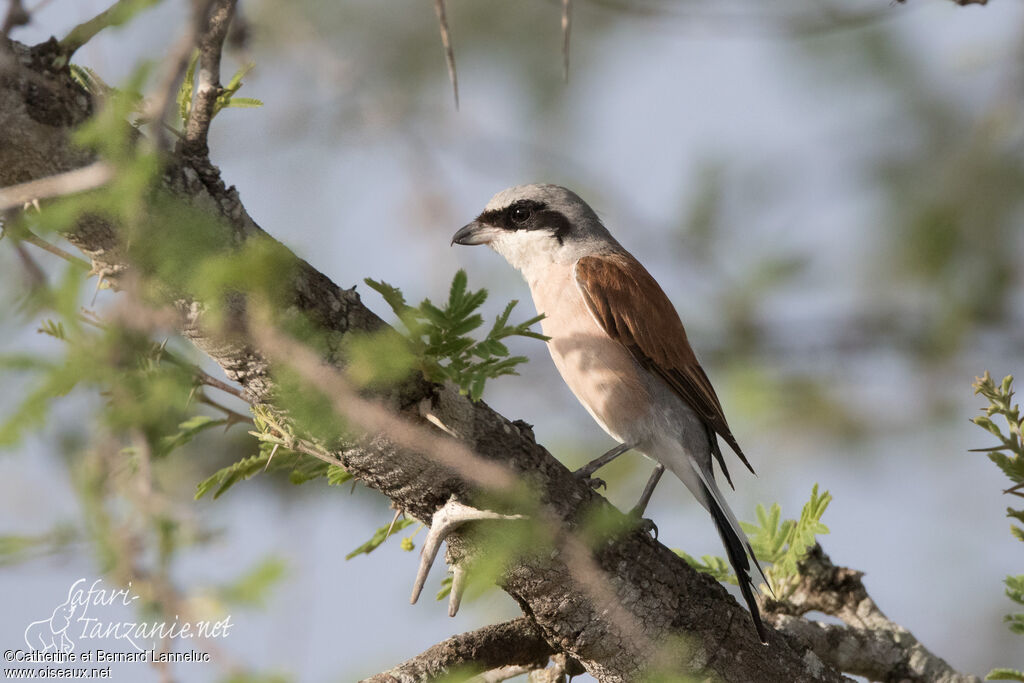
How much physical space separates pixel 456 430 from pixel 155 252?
0.82m

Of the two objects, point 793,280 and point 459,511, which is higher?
point 793,280

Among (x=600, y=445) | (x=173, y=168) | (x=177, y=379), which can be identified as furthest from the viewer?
(x=600, y=445)

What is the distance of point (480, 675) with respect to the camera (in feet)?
10.5

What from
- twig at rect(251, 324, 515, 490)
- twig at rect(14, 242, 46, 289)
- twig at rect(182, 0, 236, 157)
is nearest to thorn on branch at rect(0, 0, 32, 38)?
twig at rect(182, 0, 236, 157)

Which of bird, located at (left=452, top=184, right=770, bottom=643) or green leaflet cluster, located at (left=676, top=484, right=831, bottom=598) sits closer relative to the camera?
green leaflet cluster, located at (left=676, top=484, right=831, bottom=598)

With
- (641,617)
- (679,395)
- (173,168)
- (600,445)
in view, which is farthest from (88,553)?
(600,445)

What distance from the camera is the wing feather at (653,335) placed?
163 inches

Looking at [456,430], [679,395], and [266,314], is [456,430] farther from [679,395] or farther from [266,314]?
[679,395]

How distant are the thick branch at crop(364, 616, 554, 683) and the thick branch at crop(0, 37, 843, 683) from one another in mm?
107

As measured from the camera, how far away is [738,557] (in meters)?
3.42

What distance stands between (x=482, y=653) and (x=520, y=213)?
2.46 meters

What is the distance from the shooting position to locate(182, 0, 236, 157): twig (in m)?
2.01

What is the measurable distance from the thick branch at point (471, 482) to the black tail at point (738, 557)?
0.13 feet

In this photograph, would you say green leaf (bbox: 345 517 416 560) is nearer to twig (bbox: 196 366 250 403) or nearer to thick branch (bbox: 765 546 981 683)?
twig (bbox: 196 366 250 403)
